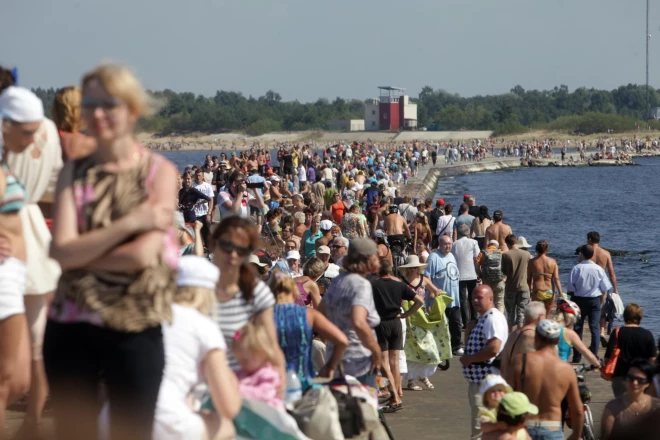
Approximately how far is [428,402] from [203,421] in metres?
7.18

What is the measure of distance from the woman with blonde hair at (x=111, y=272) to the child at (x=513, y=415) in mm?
3285

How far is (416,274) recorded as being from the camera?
1155 centimetres

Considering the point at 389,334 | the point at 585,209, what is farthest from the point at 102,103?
the point at 585,209

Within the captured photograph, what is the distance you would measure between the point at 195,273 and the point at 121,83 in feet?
A: 2.72

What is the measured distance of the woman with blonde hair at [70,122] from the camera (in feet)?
15.2

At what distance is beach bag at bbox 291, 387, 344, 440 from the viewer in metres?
4.77

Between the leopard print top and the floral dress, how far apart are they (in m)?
7.62

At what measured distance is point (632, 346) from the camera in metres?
8.88

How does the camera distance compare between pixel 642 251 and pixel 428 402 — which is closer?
pixel 428 402

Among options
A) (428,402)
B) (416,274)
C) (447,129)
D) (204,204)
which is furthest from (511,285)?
(447,129)

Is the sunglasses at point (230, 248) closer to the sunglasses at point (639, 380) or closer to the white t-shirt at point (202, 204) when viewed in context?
the sunglasses at point (639, 380)

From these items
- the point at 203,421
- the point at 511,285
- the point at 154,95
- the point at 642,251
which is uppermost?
the point at 154,95

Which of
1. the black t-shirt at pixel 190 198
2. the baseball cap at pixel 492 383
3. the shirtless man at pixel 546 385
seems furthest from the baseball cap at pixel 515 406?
the black t-shirt at pixel 190 198

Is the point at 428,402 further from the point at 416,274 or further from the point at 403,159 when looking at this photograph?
the point at 403,159
